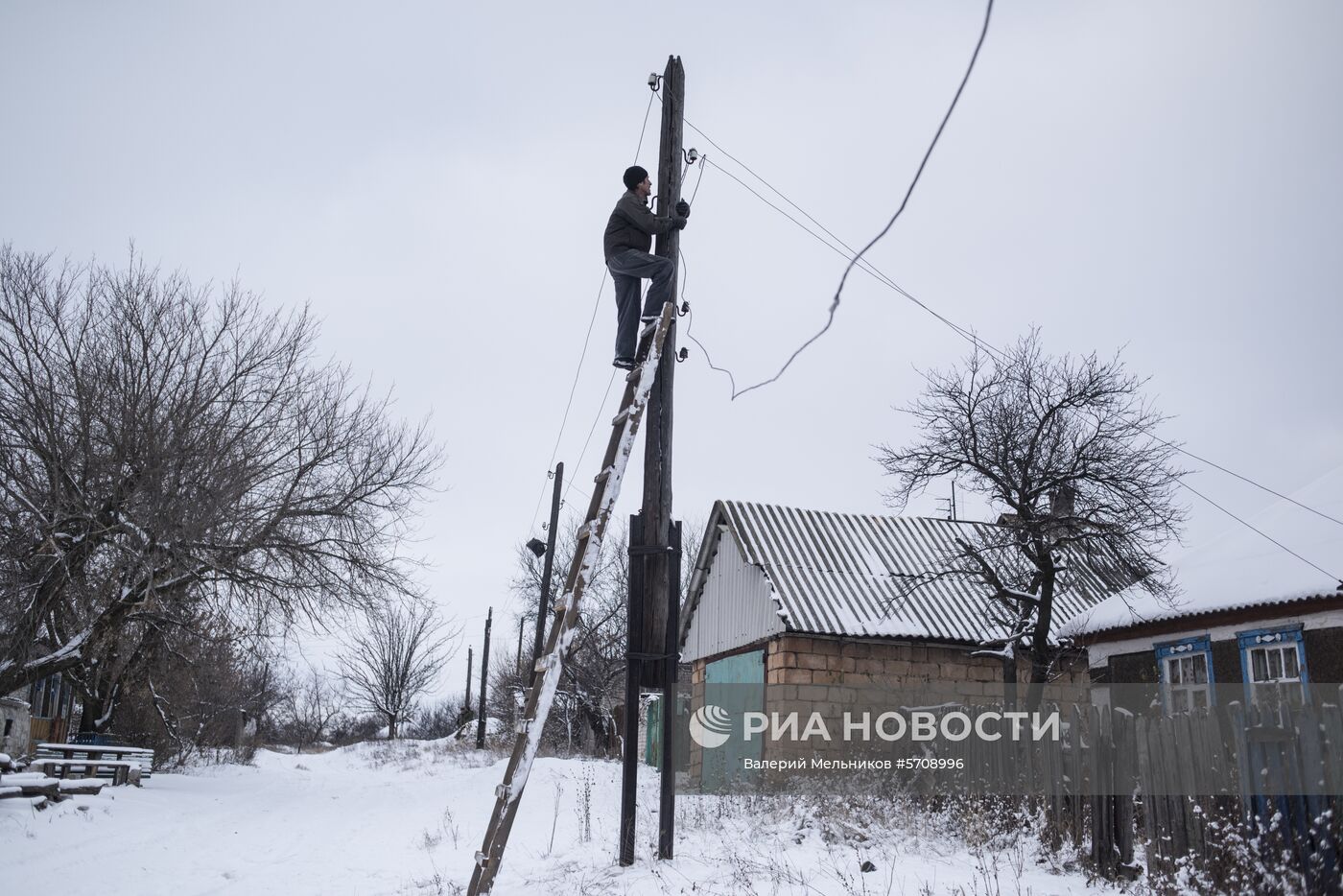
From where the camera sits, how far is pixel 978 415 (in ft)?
45.3

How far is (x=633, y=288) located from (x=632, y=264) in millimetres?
232

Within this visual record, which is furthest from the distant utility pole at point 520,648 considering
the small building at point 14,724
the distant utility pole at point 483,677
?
the small building at point 14,724

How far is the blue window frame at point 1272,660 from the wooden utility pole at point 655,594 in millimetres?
9123

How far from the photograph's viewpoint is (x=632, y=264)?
8016 mm

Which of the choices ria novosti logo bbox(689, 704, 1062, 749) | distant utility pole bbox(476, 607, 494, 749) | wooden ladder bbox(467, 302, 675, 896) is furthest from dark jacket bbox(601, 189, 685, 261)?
distant utility pole bbox(476, 607, 494, 749)

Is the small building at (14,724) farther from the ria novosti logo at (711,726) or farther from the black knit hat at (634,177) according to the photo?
the black knit hat at (634,177)

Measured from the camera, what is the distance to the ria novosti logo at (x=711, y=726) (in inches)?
707

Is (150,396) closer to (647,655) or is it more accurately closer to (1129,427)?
(647,655)

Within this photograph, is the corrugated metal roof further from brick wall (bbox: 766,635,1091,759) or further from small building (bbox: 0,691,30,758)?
small building (bbox: 0,691,30,758)

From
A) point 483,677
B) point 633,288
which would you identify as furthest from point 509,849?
point 483,677

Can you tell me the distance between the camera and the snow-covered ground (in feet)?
23.8

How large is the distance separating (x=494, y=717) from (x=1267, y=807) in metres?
41.3

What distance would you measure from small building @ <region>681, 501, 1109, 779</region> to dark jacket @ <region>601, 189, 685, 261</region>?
7937 mm

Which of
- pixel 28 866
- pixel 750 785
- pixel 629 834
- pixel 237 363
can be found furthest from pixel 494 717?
pixel 629 834
